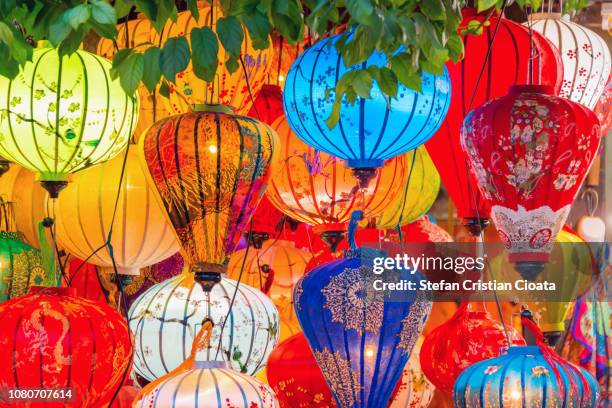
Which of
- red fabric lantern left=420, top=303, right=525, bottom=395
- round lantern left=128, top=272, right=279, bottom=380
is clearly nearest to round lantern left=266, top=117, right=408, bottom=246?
round lantern left=128, top=272, right=279, bottom=380

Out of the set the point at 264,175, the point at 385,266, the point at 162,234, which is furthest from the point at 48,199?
the point at 385,266

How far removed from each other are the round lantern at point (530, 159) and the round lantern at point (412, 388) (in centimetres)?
66

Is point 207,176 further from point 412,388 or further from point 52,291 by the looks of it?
point 412,388

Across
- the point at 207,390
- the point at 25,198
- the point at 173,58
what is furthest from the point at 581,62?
the point at 25,198

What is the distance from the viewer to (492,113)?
3605 mm

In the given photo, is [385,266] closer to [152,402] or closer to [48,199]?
[152,402]

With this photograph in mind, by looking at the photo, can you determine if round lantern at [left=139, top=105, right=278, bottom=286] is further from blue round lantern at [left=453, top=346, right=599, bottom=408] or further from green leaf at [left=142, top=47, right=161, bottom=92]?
blue round lantern at [left=453, top=346, right=599, bottom=408]

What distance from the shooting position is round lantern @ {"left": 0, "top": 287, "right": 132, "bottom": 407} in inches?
144

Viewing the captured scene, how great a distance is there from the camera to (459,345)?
162 inches

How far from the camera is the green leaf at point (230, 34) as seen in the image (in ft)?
11.3

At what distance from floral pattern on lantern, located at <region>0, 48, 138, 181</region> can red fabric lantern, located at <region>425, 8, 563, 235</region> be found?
0.85 meters

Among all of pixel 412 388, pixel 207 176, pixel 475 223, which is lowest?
pixel 412 388

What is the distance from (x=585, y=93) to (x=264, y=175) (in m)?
0.95

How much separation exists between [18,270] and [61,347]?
0.78 meters
